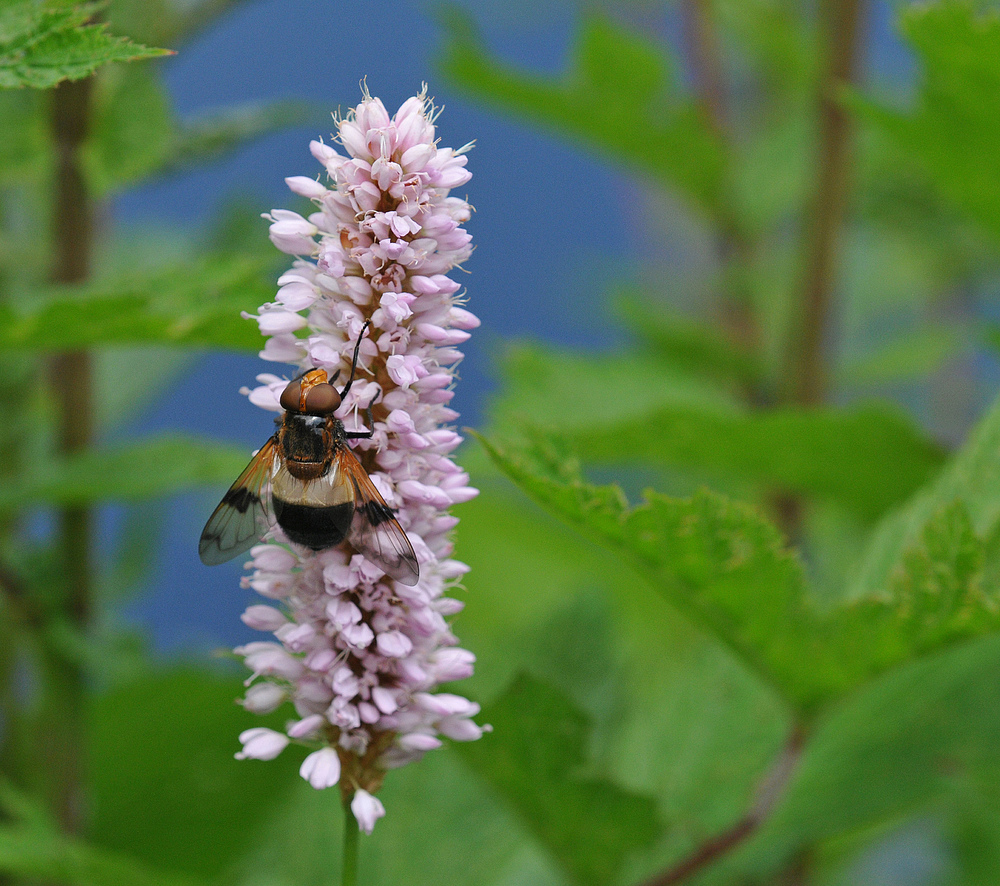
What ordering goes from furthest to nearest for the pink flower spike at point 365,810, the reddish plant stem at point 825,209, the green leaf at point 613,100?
the green leaf at point 613,100 < the reddish plant stem at point 825,209 < the pink flower spike at point 365,810

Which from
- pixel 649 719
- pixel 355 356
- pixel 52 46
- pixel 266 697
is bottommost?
pixel 649 719

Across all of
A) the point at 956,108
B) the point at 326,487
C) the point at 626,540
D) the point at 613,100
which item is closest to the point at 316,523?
the point at 326,487

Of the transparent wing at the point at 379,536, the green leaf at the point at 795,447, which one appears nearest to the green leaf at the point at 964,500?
the green leaf at the point at 795,447

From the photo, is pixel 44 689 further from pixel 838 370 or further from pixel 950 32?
pixel 838 370

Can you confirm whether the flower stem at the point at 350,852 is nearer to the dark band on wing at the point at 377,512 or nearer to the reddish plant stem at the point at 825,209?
the dark band on wing at the point at 377,512

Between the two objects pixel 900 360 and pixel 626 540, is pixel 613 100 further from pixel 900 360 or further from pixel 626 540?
pixel 626 540

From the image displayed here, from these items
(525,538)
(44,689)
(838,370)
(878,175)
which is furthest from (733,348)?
(44,689)

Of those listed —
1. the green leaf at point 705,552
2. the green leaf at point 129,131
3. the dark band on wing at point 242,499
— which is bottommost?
the green leaf at point 705,552
